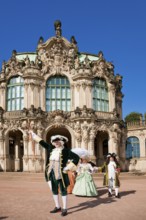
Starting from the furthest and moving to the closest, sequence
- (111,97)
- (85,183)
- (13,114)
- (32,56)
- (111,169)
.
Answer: (32,56)
(111,97)
(13,114)
(111,169)
(85,183)

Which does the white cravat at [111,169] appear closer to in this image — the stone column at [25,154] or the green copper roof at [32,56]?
the stone column at [25,154]

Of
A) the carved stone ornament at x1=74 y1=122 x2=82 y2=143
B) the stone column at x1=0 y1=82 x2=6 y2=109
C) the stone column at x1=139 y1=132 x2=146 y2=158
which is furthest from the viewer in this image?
the stone column at x1=139 y1=132 x2=146 y2=158

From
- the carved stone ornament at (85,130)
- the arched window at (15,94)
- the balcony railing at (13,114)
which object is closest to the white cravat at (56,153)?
the carved stone ornament at (85,130)

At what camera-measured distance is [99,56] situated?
36094 mm

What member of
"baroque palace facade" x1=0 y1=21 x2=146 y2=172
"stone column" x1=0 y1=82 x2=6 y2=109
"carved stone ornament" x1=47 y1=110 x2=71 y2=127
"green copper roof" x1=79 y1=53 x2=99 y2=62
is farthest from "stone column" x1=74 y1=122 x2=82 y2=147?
"green copper roof" x1=79 y1=53 x2=99 y2=62

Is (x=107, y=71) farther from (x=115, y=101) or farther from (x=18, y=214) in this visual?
(x=18, y=214)

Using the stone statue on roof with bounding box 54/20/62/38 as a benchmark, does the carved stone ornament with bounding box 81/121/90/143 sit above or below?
below

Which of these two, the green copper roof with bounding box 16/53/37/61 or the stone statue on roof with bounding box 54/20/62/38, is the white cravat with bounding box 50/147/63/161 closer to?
the stone statue on roof with bounding box 54/20/62/38

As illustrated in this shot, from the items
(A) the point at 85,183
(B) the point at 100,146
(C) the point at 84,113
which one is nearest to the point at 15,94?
(C) the point at 84,113

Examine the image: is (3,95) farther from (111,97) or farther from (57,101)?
(111,97)

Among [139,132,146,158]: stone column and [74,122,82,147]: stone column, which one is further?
[139,132,146,158]: stone column

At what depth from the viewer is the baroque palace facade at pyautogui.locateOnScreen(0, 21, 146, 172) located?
32.0 m

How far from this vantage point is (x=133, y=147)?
4281cm

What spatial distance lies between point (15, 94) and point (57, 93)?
4691 millimetres
